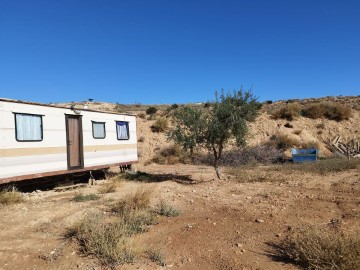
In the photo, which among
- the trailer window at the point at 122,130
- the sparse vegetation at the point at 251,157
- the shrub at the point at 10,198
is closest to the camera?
the shrub at the point at 10,198

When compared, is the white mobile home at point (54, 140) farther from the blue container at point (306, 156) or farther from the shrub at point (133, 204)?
the blue container at point (306, 156)

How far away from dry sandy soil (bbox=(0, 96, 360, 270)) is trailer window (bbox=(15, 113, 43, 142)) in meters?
1.69

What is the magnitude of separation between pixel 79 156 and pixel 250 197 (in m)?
6.41

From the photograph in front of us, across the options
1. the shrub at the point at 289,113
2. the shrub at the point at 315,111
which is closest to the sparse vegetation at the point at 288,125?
the shrub at the point at 289,113

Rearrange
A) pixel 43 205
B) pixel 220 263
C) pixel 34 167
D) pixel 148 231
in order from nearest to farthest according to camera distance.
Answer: pixel 220 263, pixel 148 231, pixel 43 205, pixel 34 167

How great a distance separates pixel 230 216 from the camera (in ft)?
22.7

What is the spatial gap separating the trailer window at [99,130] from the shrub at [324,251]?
9514 millimetres

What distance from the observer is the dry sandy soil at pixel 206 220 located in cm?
486

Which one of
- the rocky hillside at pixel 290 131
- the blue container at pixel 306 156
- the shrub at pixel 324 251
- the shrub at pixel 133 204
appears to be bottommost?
the shrub at pixel 324 251

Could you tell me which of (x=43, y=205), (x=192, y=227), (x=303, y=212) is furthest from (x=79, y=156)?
(x=303, y=212)

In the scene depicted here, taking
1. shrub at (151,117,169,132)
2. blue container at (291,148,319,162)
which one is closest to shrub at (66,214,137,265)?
blue container at (291,148,319,162)

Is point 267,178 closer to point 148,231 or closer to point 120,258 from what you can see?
point 148,231

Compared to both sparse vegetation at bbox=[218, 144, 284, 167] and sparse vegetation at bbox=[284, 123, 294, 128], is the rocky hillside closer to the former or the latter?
sparse vegetation at bbox=[284, 123, 294, 128]

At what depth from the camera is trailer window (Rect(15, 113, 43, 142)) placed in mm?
9797
